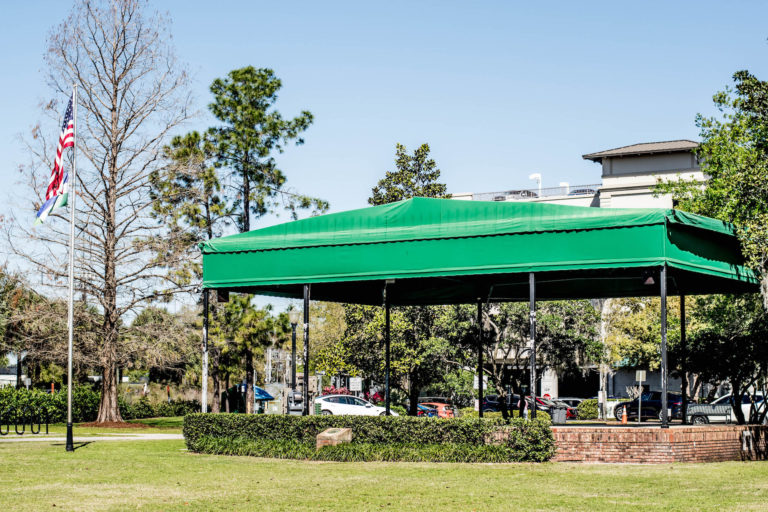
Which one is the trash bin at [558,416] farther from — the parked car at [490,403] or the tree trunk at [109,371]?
the parked car at [490,403]

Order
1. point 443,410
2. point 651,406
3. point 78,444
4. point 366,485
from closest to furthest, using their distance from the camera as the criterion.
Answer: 1. point 366,485
2. point 78,444
3. point 651,406
4. point 443,410

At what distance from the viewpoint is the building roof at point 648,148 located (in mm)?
67750

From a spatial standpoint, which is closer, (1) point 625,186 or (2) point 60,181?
(2) point 60,181

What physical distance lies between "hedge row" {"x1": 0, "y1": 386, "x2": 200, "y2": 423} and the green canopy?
41.6ft

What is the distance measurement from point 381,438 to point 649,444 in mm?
5916

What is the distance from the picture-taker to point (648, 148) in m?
69.6

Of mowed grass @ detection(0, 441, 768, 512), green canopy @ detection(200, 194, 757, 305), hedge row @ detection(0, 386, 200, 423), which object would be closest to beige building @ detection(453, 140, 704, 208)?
hedge row @ detection(0, 386, 200, 423)

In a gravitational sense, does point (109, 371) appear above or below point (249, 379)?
above

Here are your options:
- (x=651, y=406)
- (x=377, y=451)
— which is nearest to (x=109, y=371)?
(x=377, y=451)

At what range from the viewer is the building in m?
67.8

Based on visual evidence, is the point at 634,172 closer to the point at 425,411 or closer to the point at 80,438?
the point at 425,411

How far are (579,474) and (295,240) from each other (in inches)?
357

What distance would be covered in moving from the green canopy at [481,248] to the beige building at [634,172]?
44.1m

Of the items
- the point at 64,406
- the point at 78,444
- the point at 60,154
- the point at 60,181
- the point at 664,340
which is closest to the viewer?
the point at 664,340
